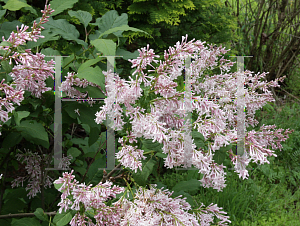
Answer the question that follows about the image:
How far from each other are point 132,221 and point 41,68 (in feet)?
2.17

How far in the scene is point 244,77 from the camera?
1.44 metres

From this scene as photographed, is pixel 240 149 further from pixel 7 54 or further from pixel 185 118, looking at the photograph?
pixel 7 54

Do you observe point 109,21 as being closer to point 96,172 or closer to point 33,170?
point 96,172

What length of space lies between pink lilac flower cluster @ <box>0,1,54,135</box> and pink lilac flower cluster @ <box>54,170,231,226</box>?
1.05 ft

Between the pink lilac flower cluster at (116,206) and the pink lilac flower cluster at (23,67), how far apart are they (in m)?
0.32

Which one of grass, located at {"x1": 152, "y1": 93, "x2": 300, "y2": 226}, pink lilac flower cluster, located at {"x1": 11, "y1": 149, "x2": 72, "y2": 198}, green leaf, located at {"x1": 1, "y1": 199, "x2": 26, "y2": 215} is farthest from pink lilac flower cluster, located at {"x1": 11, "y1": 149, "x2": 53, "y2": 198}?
→ grass, located at {"x1": 152, "y1": 93, "x2": 300, "y2": 226}

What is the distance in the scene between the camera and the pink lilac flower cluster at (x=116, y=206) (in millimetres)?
989

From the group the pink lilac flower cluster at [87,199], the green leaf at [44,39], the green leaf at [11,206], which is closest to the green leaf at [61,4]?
the green leaf at [44,39]

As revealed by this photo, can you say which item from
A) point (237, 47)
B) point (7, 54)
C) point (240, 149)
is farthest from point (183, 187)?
point (237, 47)

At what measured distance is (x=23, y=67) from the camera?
3.23 ft

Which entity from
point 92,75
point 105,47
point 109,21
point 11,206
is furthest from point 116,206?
point 109,21

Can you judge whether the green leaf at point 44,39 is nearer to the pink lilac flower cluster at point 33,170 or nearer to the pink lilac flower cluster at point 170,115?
the pink lilac flower cluster at point 170,115

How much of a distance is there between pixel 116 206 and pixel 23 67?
2.05 feet

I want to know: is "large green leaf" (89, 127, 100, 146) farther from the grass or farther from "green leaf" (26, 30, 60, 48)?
the grass
